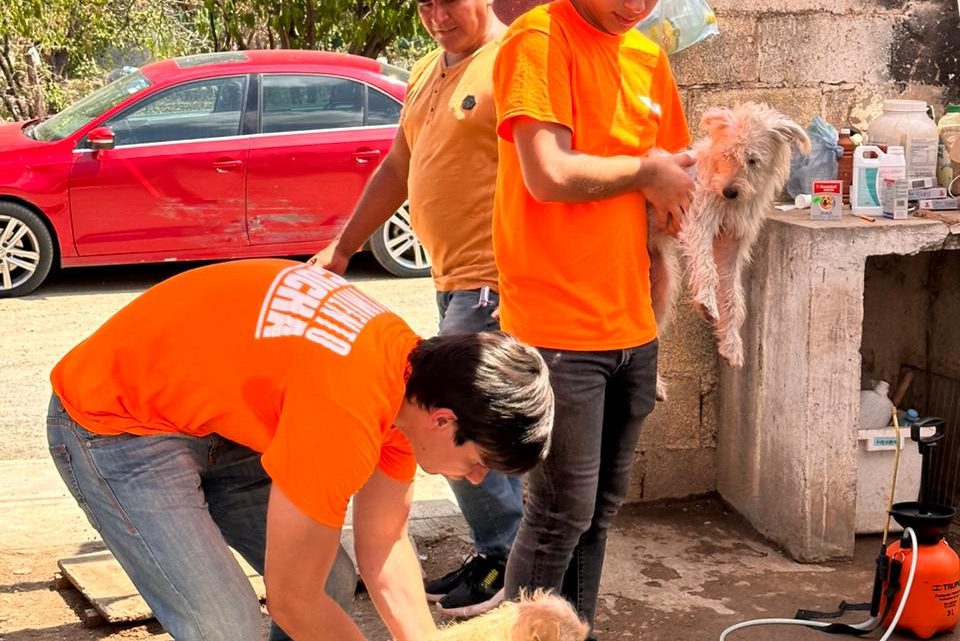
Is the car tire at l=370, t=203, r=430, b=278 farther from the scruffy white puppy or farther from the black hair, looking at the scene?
the black hair

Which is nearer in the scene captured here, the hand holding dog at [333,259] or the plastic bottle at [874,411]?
the hand holding dog at [333,259]

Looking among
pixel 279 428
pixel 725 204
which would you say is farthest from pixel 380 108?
pixel 279 428

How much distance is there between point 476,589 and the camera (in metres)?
4.10

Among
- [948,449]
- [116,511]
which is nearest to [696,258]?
[116,511]

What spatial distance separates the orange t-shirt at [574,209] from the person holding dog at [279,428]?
26.9 inches

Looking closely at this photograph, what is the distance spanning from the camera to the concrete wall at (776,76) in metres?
4.76

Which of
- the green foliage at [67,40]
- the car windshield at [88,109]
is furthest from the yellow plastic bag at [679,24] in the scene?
the green foliage at [67,40]

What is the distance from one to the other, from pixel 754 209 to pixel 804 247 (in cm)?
88

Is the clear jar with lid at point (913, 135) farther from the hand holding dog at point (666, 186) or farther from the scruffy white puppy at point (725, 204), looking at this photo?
the hand holding dog at point (666, 186)

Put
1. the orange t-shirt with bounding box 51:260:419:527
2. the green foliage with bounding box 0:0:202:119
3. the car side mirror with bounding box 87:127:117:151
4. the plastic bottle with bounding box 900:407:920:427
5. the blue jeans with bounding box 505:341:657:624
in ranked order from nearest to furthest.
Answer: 1. the orange t-shirt with bounding box 51:260:419:527
2. the blue jeans with bounding box 505:341:657:624
3. the plastic bottle with bounding box 900:407:920:427
4. the car side mirror with bounding box 87:127:117:151
5. the green foliage with bounding box 0:0:202:119

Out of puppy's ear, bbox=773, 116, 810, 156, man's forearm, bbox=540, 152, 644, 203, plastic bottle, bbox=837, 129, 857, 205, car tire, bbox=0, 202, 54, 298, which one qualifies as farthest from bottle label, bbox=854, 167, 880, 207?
car tire, bbox=0, 202, 54, 298

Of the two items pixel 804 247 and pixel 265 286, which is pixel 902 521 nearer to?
pixel 804 247

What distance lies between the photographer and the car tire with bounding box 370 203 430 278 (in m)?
10.3

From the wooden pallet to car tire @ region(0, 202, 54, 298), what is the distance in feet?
18.7
